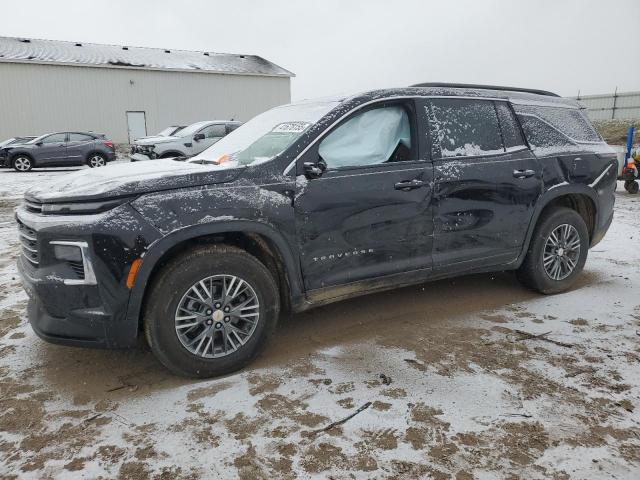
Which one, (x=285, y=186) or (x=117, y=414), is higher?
(x=285, y=186)

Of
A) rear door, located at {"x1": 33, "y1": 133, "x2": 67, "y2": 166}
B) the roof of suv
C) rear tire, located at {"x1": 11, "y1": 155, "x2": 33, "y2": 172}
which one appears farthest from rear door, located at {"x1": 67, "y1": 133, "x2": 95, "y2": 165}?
the roof of suv

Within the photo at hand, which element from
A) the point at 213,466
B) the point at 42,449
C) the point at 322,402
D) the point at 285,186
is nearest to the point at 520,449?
the point at 322,402

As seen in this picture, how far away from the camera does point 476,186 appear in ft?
12.8

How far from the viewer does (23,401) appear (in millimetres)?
2875

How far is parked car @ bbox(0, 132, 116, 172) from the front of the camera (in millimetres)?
17875

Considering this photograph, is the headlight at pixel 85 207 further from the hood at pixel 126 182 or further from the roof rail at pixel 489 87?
the roof rail at pixel 489 87

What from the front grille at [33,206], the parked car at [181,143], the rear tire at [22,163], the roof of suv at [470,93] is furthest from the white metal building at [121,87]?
the roof of suv at [470,93]

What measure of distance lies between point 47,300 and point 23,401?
62 centimetres

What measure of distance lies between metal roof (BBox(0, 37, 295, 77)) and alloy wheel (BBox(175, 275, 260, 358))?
28.7 meters

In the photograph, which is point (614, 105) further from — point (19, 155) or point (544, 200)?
point (19, 155)

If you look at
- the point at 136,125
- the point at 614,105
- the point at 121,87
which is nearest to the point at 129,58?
the point at 121,87

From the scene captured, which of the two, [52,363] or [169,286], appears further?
[52,363]

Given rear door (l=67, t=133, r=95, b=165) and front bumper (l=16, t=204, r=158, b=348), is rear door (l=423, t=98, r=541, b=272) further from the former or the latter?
rear door (l=67, t=133, r=95, b=165)

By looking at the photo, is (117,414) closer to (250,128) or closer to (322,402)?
(322,402)
